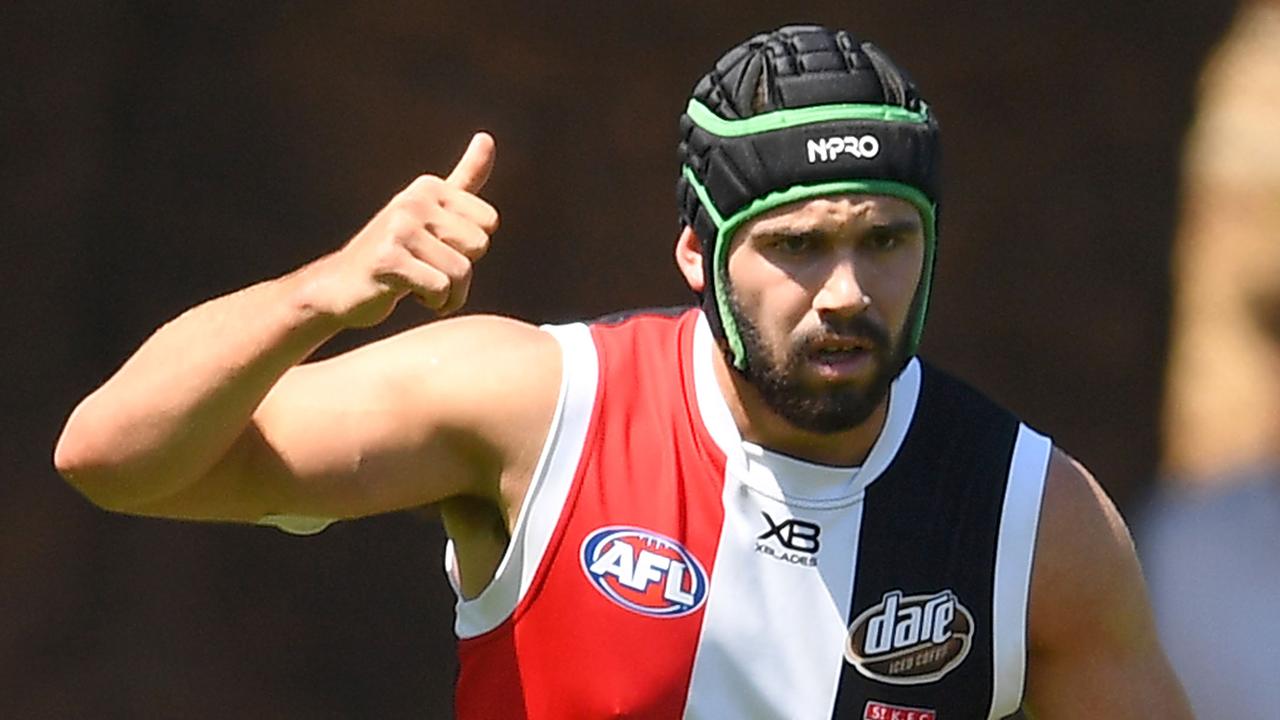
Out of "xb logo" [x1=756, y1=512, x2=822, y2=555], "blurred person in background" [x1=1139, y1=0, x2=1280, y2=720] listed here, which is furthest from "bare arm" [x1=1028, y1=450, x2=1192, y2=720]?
"blurred person in background" [x1=1139, y1=0, x2=1280, y2=720]

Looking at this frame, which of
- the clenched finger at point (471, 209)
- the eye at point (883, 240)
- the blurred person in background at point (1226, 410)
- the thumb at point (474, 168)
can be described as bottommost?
the blurred person in background at point (1226, 410)

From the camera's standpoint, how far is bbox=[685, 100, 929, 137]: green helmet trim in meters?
3.09

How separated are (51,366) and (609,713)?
2.50 meters

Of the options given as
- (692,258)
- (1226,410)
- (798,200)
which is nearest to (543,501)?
(692,258)

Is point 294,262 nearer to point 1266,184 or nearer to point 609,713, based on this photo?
point 1266,184

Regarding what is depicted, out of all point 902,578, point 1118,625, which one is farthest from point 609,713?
point 1118,625

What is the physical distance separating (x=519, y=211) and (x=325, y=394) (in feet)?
7.47

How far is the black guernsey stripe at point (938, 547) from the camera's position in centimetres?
320

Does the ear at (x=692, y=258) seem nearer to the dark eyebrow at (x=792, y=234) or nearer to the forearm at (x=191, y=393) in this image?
the dark eyebrow at (x=792, y=234)

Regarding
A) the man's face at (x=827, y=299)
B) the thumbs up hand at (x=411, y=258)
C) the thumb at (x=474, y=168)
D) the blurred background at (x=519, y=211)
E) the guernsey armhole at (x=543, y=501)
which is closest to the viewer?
the thumbs up hand at (x=411, y=258)

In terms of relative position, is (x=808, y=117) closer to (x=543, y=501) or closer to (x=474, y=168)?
(x=474, y=168)

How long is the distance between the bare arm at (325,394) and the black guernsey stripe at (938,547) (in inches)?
18.2

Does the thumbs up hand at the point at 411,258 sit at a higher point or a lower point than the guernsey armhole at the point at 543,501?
higher

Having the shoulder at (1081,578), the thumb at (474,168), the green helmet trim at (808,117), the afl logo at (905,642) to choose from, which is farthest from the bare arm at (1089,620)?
the thumb at (474,168)
